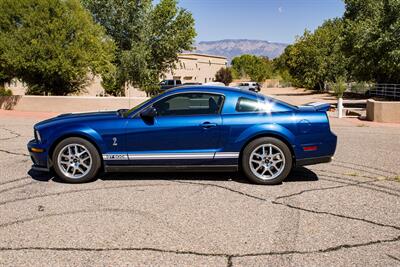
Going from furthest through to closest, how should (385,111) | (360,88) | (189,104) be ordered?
(360,88), (385,111), (189,104)

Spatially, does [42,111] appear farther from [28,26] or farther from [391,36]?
[391,36]

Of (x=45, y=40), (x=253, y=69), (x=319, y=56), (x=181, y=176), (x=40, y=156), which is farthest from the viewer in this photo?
(x=253, y=69)

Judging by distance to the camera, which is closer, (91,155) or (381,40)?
(91,155)

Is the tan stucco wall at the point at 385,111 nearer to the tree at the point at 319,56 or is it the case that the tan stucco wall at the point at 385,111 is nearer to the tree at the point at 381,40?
the tree at the point at 381,40

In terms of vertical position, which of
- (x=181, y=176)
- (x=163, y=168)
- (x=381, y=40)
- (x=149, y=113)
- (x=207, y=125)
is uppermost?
(x=381, y=40)

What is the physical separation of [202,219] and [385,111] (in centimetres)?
1320

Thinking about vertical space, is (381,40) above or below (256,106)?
above

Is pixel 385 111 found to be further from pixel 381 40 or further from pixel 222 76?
pixel 222 76

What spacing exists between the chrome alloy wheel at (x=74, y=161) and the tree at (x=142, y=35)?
19.7m

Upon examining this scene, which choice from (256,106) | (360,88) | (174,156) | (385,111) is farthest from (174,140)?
(360,88)

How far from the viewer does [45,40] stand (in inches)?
698

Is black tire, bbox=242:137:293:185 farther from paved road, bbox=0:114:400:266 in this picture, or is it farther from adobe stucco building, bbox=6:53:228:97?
adobe stucco building, bbox=6:53:228:97

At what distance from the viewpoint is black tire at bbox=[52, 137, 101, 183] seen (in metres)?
6.03

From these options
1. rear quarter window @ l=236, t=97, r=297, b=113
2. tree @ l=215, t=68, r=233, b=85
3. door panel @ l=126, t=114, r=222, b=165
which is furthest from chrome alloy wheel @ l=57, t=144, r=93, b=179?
tree @ l=215, t=68, r=233, b=85
